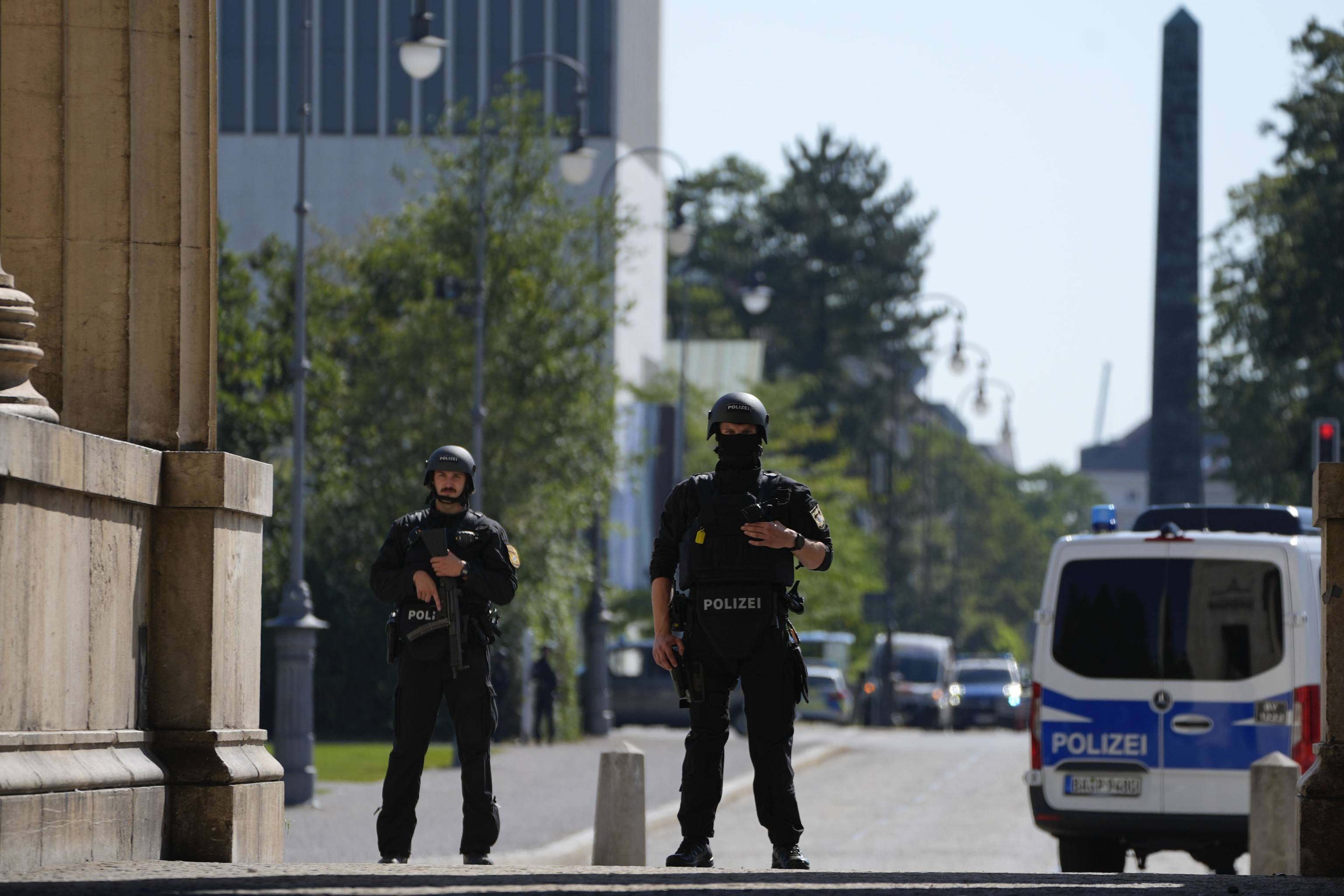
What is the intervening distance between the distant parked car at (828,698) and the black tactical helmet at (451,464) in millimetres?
34966

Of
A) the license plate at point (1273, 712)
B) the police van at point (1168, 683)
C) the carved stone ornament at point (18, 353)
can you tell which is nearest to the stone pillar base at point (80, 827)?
the carved stone ornament at point (18, 353)

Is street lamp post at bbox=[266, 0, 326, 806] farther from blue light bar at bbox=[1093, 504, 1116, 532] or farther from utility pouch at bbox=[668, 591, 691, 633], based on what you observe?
utility pouch at bbox=[668, 591, 691, 633]

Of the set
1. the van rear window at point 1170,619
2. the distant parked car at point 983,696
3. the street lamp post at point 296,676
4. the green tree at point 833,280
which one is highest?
the green tree at point 833,280

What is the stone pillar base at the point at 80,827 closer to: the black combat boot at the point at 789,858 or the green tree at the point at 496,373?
the black combat boot at the point at 789,858

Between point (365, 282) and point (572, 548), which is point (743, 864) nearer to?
point (572, 548)

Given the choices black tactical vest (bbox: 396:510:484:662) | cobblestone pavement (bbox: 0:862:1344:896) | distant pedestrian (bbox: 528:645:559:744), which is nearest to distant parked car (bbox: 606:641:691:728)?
distant pedestrian (bbox: 528:645:559:744)

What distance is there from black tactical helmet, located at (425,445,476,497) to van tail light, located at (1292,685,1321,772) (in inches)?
210

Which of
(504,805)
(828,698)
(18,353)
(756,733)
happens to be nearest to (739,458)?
(756,733)

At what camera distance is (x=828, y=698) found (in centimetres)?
4428

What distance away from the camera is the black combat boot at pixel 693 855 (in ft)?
26.3

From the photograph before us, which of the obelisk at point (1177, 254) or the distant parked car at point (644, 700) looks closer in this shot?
the obelisk at point (1177, 254)

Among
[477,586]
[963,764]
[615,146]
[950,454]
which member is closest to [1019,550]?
[950,454]

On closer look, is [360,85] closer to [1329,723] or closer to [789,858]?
[789,858]

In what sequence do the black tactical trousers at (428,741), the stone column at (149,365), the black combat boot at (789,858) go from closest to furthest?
the stone column at (149,365) → the black combat boot at (789,858) → the black tactical trousers at (428,741)
